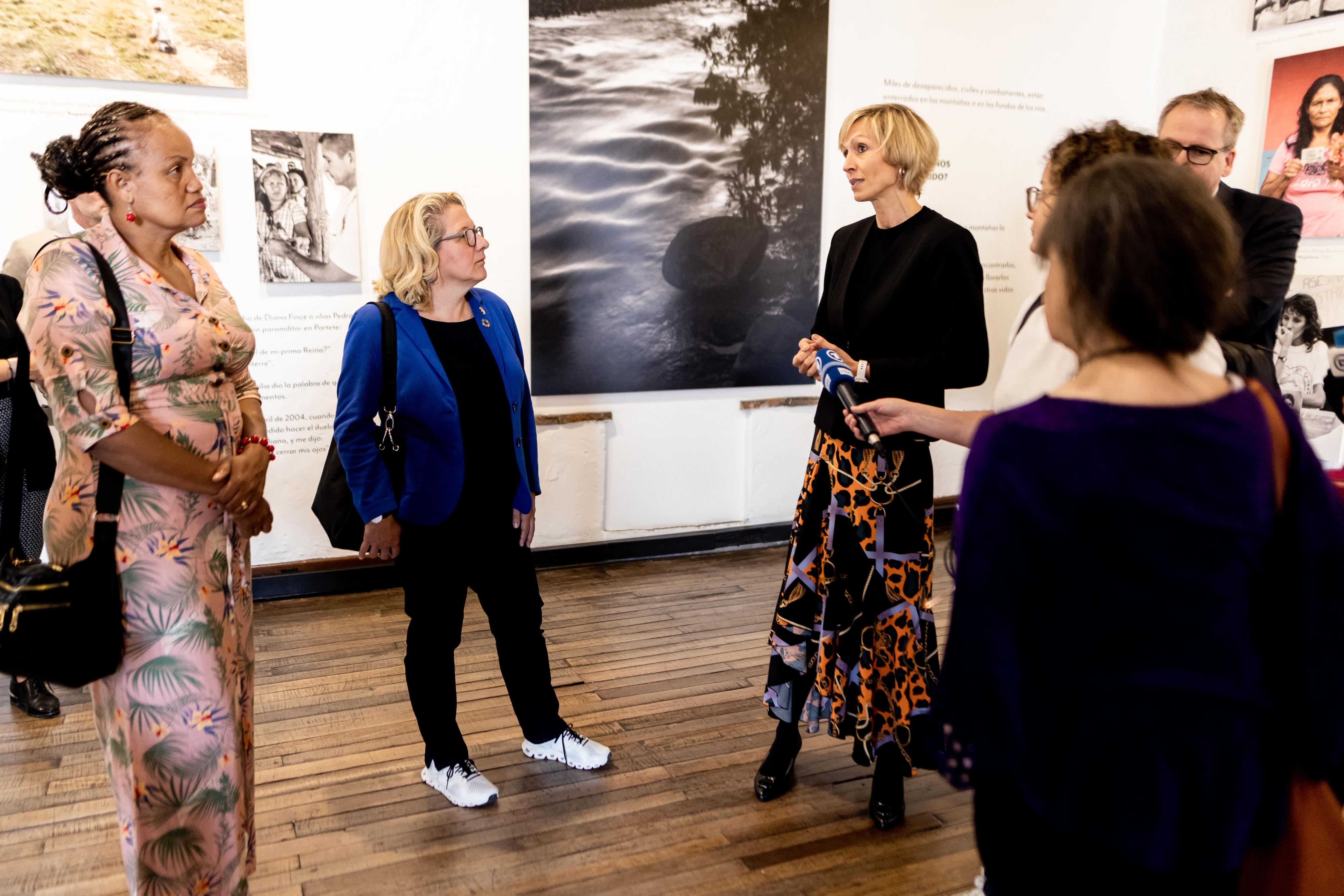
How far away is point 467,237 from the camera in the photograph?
8.84 feet

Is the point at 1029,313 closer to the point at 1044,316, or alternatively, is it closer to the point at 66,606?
the point at 1044,316

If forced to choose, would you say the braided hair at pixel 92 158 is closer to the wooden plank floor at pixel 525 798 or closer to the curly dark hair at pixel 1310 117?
the wooden plank floor at pixel 525 798

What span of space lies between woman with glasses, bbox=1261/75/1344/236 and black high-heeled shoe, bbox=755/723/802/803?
3855 millimetres

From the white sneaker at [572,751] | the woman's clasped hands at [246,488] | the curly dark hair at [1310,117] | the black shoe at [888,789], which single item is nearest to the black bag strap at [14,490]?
the woman's clasped hands at [246,488]

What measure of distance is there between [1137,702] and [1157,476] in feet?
0.92

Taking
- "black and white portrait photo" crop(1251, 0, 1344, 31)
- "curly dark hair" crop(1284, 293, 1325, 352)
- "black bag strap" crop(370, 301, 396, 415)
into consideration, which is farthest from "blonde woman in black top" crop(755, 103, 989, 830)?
"black and white portrait photo" crop(1251, 0, 1344, 31)

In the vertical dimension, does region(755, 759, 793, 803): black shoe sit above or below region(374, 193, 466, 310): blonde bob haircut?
below

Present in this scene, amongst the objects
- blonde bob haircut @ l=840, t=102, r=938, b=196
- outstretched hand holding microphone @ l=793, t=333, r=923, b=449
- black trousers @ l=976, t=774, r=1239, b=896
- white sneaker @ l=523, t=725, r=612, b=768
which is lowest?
white sneaker @ l=523, t=725, r=612, b=768

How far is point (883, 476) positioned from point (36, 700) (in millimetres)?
3067

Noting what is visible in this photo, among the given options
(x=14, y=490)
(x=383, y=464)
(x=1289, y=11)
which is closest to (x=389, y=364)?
(x=383, y=464)

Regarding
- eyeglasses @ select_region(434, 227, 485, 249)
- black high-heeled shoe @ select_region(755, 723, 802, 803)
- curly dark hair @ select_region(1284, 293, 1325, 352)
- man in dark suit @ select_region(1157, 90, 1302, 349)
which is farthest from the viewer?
curly dark hair @ select_region(1284, 293, 1325, 352)

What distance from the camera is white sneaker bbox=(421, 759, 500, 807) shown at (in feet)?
9.25

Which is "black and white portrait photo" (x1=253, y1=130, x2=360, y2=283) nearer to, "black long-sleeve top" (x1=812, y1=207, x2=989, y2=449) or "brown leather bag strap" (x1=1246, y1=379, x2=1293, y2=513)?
"black long-sleeve top" (x1=812, y1=207, x2=989, y2=449)

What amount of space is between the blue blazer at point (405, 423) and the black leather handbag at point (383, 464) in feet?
0.04
